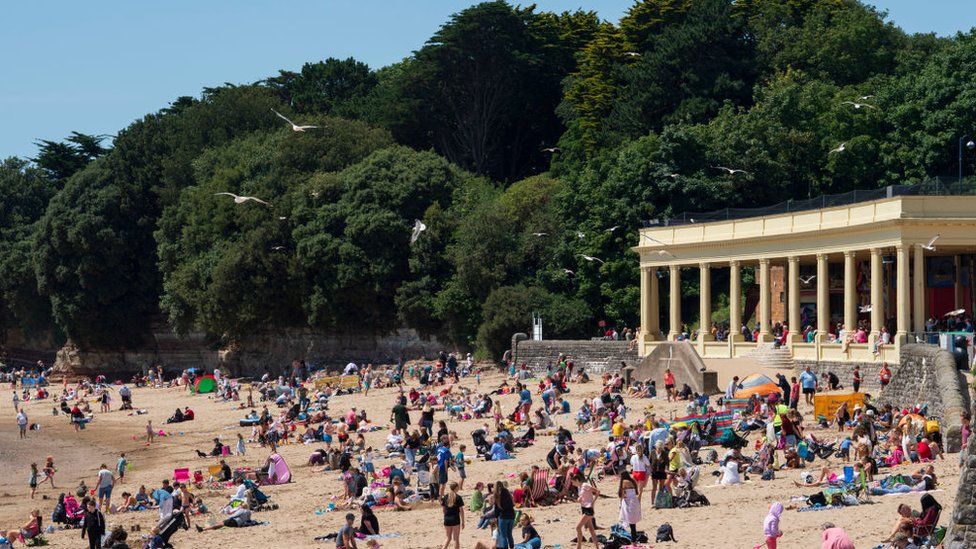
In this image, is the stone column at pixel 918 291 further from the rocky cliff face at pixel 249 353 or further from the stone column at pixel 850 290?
the rocky cliff face at pixel 249 353

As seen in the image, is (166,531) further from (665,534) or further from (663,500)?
(665,534)

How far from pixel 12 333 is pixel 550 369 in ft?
179

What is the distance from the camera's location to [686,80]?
64.6m

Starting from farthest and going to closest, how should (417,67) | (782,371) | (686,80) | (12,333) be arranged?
(12,333) → (417,67) → (686,80) → (782,371)

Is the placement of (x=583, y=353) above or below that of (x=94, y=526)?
above

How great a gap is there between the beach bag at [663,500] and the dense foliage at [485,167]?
29715mm

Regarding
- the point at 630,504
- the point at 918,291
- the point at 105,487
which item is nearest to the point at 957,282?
the point at 918,291

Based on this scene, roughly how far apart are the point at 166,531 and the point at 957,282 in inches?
1104

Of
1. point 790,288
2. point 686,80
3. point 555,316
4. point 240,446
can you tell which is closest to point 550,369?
point 555,316

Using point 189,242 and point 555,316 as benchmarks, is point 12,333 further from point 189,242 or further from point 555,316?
point 555,316

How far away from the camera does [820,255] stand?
4388 cm

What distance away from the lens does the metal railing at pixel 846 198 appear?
132ft

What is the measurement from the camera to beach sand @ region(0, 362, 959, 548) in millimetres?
22438

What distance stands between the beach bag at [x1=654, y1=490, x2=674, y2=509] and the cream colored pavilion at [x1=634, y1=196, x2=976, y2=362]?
15943mm
